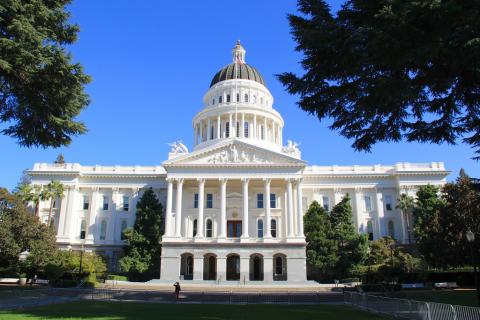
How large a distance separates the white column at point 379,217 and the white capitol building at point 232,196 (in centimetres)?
15

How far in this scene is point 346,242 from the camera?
5416 centimetres

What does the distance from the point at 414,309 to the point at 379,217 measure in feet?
156

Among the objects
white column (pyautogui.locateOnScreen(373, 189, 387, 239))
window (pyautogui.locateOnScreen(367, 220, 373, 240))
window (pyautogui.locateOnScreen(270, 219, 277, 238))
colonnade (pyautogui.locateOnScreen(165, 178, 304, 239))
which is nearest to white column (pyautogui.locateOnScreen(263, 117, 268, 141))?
colonnade (pyautogui.locateOnScreen(165, 178, 304, 239))

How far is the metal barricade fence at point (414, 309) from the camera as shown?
1303 cm

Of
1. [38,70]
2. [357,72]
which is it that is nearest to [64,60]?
[38,70]

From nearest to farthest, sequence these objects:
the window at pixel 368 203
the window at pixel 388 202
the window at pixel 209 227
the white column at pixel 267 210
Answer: the white column at pixel 267 210, the window at pixel 209 227, the window at pixel 388 202, the window at pixel 368 203

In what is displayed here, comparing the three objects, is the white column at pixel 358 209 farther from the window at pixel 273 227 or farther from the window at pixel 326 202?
the window at pixel 273 227

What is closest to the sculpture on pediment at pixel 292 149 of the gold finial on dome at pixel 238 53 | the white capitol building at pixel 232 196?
the white capitol building at pixel 232 196

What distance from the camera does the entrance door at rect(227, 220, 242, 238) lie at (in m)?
58.3

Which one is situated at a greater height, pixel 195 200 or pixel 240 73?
pixel 240 73

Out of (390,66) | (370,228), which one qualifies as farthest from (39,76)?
(370,228)

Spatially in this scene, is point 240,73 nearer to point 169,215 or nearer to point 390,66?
point 169,215

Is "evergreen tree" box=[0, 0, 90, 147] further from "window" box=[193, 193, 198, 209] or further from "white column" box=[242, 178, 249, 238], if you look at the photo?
"window" box=[193, 193, 198, 209]

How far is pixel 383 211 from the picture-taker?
63.1 meters
